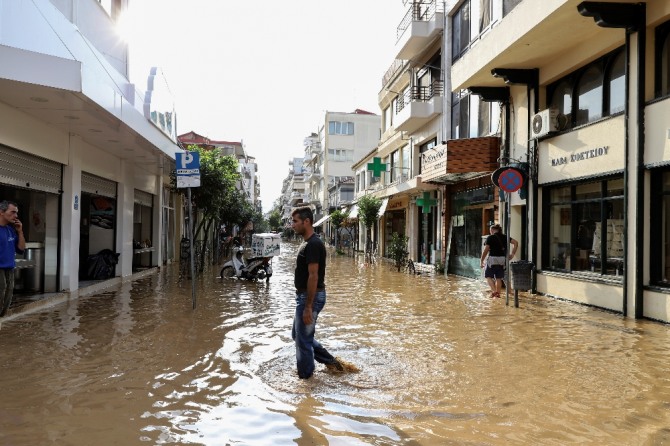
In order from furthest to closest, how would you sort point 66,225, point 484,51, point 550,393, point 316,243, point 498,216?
point 498,216
point 484,51
point 66,225
point 316,243
point 550,393

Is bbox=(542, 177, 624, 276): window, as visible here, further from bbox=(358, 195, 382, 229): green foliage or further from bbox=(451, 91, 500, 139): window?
bbox=(358, 195, 382, 229): green foliage

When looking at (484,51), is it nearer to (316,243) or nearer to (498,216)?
(498,216)

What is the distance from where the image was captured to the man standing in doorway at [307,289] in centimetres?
540

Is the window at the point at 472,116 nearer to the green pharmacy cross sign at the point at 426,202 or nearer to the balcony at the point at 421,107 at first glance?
the balcony at the point at 421,107

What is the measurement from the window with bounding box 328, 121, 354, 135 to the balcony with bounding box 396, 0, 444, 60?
38733 mm

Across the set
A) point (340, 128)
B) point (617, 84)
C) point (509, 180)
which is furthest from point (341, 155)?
point (617, 84)

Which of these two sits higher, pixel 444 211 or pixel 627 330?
pixel 444 211

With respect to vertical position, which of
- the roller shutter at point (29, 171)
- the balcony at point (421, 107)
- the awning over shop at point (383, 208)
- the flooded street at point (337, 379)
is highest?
the balcony at point (421, 107)

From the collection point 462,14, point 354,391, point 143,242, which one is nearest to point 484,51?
point 462,14

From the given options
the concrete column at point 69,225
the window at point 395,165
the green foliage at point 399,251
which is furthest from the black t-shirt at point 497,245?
the window at point 395,165

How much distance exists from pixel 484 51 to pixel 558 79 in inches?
75.0

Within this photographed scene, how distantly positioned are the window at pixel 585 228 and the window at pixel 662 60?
6.09ft

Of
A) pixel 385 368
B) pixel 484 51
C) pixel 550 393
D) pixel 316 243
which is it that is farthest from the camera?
pixel 484 51

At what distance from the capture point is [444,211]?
2078 cm
